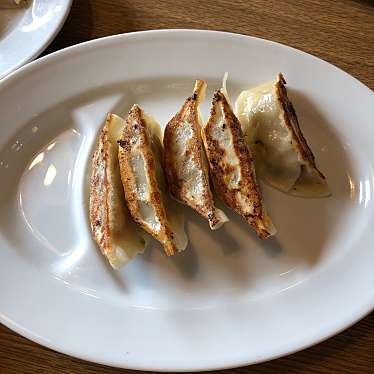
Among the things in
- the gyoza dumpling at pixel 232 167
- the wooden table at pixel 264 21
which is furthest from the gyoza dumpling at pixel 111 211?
the wooden table at pixel 264 21

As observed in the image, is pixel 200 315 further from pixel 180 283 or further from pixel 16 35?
pixel 16 35

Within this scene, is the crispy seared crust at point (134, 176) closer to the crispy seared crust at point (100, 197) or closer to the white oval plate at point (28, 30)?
the crispy seared crust at point (100, 197)

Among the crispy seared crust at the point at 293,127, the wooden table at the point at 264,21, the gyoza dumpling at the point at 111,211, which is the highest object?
the wooden table at the point at 264,21

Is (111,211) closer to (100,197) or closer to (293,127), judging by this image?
(100,197)

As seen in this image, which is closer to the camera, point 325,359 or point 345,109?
point 325,359

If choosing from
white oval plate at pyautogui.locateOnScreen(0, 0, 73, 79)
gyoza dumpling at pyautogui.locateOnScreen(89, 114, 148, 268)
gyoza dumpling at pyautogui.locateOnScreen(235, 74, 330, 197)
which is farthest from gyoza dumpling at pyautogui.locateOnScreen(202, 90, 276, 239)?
white oval plate at pyautogui.locateOnScreen(0, 0, 73, 79)

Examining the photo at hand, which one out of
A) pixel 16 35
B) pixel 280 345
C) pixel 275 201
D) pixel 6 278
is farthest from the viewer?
pixel 16 35

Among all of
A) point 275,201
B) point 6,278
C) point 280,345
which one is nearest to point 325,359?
point 280,345

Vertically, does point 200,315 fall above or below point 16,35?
below
